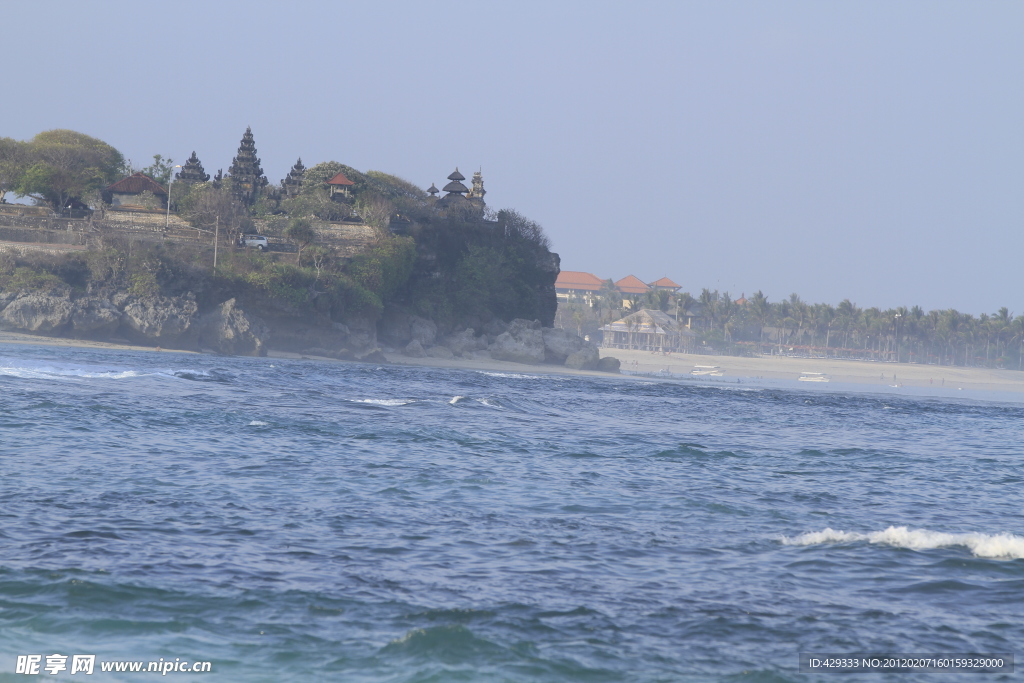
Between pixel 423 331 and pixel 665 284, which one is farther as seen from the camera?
pixel 665 284

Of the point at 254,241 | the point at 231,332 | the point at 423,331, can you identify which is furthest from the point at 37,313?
the point at 423,331

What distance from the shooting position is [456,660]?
19.8 ft

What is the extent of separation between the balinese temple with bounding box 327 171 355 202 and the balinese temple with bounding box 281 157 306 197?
4.50m

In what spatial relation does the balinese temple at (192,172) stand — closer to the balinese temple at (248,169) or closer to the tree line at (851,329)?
the balinese temple at (248,169)

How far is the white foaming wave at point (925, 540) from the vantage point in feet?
32.2

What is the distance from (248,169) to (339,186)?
43.7 ft

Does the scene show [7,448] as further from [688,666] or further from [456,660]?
[688,666]

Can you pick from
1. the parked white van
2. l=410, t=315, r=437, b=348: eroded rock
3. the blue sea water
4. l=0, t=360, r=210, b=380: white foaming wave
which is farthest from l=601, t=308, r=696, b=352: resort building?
the blue sea water

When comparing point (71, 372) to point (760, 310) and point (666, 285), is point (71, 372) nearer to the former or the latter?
point (760, 310)

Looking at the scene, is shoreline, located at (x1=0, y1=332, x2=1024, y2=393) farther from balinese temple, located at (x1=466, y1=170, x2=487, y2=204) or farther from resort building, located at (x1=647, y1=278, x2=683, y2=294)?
resort building, located at (x1=647, y1=278, x2=683, y2=294)

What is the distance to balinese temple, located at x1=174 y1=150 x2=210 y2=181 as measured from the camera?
253 feet

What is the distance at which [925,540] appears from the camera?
10.1 m

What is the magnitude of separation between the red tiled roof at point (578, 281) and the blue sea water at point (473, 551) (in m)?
169

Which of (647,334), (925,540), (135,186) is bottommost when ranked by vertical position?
(925,540)
